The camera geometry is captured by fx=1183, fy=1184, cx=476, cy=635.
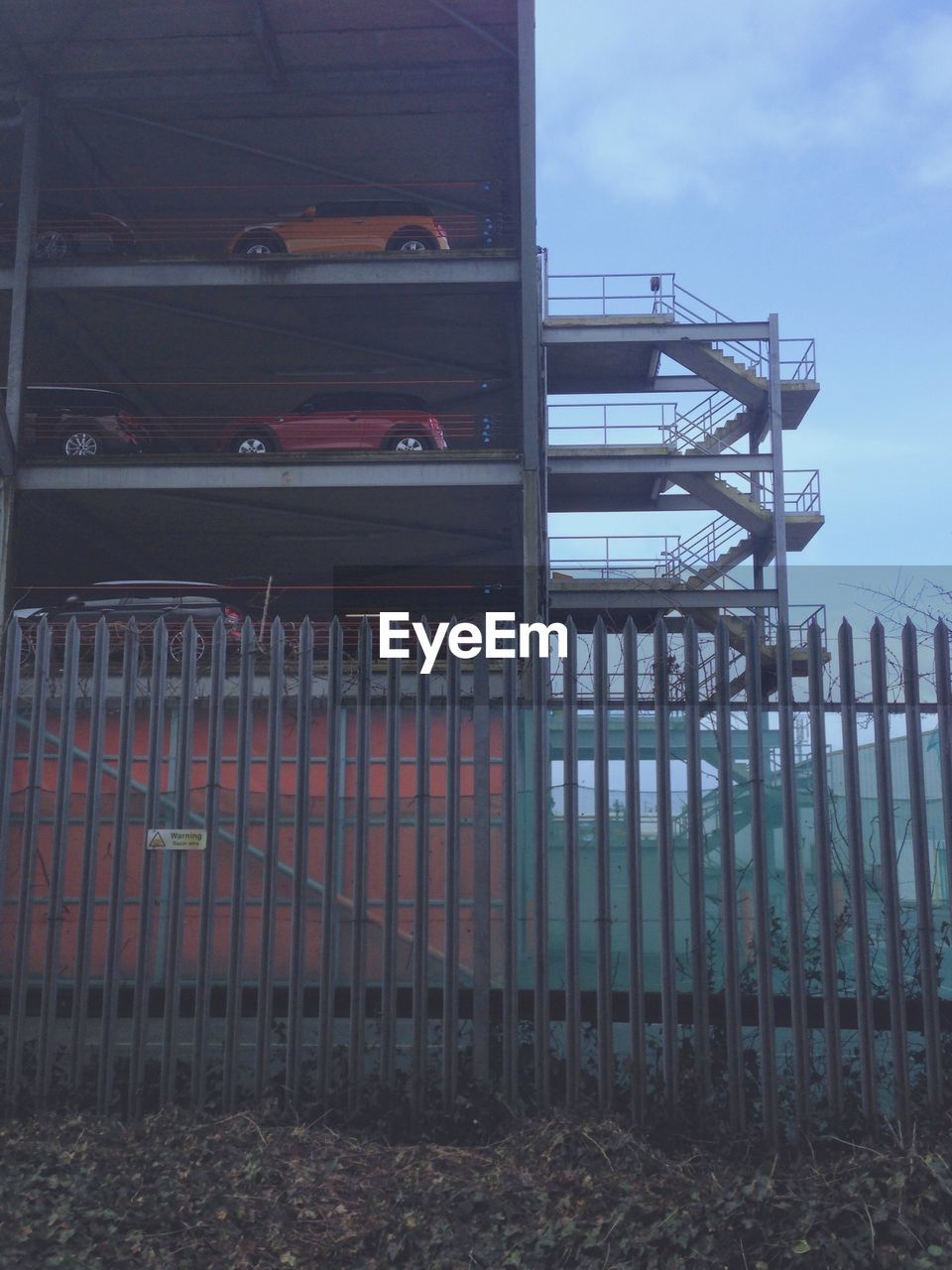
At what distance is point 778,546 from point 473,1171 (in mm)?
21047

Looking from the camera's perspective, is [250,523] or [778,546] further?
[778,546]

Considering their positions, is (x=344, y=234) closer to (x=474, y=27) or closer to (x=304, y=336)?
(x=304, y=336)

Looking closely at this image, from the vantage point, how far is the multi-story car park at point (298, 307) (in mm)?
17688

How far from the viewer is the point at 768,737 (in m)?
5.90

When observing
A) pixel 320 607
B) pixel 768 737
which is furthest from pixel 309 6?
pixel 768 737

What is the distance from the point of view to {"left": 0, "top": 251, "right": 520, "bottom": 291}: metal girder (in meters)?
18.1

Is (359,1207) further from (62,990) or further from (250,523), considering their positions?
(250,523)

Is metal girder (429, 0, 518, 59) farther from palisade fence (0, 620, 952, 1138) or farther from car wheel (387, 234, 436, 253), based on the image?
palisade fence (0, 620, 952, 1138)

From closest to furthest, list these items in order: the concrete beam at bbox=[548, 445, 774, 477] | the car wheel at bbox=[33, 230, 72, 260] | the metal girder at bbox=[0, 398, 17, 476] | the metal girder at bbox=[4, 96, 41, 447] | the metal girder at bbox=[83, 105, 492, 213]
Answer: the metal girder at bbox=[0, 398, 17, 476] → the metal girder at bbox=[4, 96, 41, 447] → the car wheel at bbox=[33, 230, 72, 260] → the metal girder at bbox=[83, 105, 492, 213] → the concrete beam at bbox=[548, 445, 774, 477]

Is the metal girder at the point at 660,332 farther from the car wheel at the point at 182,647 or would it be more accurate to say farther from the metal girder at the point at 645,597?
the car wheel at the point at 182,647

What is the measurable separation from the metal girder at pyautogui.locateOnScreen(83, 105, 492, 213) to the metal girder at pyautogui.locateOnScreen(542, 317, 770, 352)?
4.60 meters

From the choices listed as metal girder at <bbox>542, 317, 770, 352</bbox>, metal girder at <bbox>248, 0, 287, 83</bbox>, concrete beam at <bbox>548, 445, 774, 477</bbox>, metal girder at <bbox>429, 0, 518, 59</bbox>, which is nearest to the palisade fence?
metal girder at <bbox>248, 0, 287, 83</bbox>

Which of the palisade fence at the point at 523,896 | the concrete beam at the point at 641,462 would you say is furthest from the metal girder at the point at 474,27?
the palisade fence at the point at 523,896

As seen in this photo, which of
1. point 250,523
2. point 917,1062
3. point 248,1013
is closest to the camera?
point 917,1062
